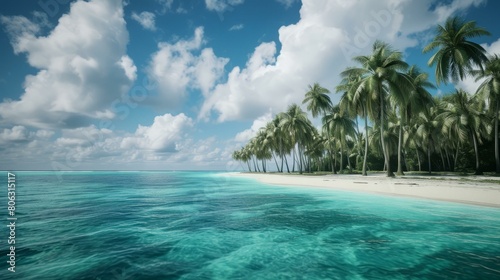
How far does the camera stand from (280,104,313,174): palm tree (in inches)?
1832

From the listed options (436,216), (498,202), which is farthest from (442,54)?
(436,216)

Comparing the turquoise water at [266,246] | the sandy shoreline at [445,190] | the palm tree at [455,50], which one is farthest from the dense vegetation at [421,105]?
the turquoise water at [266,246]

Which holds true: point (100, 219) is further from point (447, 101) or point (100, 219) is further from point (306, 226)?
point (447, 101)

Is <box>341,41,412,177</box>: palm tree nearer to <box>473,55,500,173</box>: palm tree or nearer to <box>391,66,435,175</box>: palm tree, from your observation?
<box>391,66,435,175</box>: palm tree

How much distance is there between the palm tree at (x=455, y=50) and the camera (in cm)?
2483

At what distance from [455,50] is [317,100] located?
20992 millimetres

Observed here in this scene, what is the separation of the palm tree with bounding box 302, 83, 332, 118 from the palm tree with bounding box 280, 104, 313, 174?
3.75 m

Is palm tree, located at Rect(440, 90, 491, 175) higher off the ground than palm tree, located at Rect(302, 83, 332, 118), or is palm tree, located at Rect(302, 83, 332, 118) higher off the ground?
palm tree, located at Rect(302, 83, 332, 118)

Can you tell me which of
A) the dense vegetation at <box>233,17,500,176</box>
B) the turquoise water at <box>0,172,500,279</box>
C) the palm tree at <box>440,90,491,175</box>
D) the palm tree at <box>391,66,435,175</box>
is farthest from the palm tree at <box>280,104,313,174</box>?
the turquoise water at <box>0,172,500,279</box>

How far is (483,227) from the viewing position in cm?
800

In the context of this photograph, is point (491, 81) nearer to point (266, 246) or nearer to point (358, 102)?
point (358, 102)

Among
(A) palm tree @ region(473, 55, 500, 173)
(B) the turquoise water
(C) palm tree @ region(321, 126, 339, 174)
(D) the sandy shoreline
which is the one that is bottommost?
(B) the turquoise water

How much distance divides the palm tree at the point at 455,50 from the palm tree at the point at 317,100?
18.6m

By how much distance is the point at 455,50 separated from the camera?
82.9 ft
